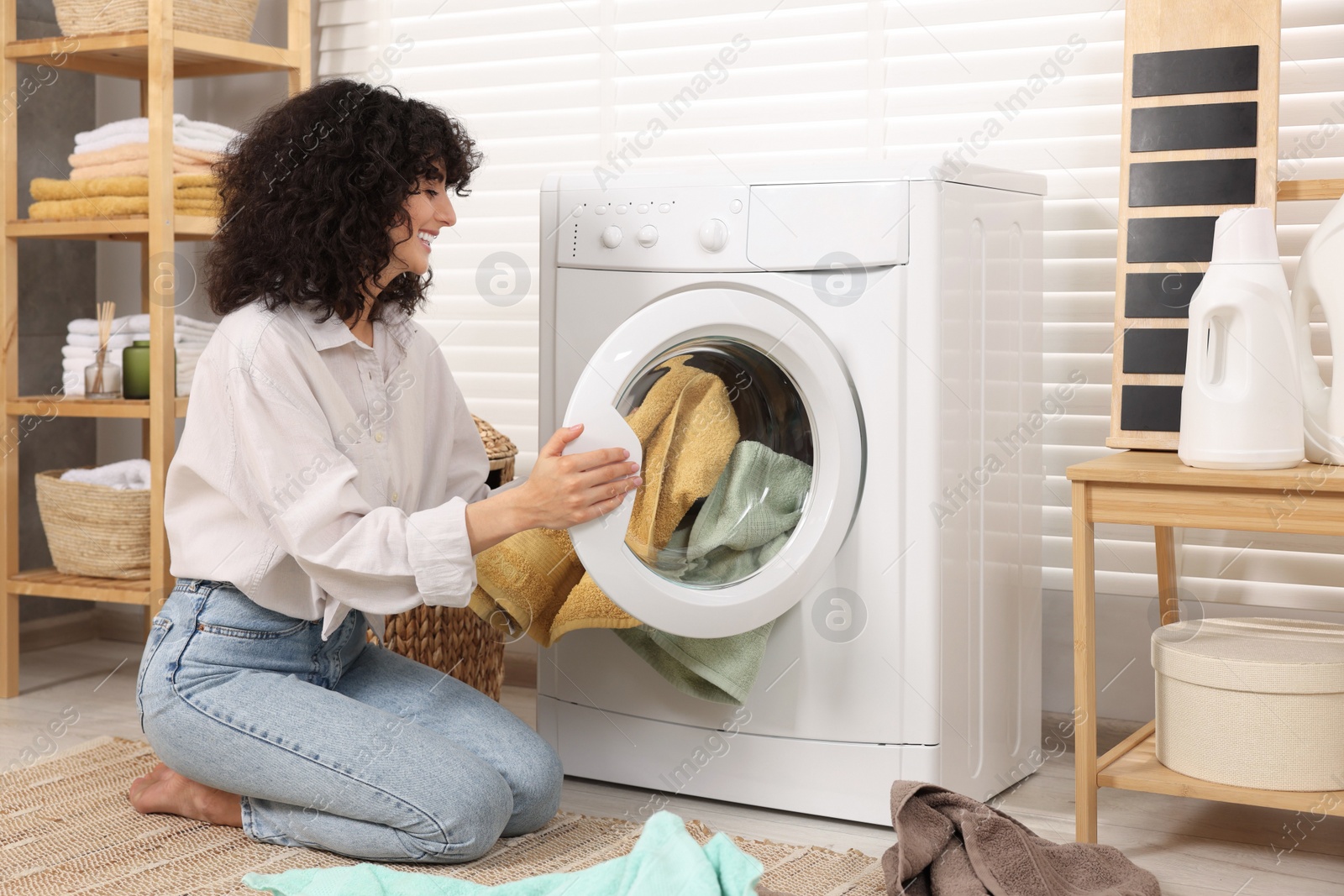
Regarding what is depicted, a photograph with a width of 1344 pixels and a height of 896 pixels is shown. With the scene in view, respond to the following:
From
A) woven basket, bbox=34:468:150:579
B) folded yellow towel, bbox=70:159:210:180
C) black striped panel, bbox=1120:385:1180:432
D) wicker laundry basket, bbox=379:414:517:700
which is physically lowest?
wicker laundry basket, bbox=379:414:517:700

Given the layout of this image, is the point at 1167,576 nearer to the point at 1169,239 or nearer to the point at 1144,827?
the point at 1144,827

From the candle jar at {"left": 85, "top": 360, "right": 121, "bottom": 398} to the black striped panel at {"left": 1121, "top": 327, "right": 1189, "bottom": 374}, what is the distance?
1.87 m

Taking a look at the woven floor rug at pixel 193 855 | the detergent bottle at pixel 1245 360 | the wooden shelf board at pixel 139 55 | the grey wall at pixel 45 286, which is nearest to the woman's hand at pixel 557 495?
the woven floor rug at pixel 193 855

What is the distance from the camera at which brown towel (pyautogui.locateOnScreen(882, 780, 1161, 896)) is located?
1459 mm

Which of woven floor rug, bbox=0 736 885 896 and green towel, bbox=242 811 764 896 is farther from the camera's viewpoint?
woven floor rug, bbox=0 736 885 896

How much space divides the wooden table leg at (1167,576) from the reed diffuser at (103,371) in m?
1.94

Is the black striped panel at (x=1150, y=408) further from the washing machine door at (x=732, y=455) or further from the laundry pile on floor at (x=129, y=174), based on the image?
the laundry pile on floor at (x=129, y=174)

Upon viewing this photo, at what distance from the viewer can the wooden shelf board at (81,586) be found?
94.6 inches

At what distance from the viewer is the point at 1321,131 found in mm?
1963

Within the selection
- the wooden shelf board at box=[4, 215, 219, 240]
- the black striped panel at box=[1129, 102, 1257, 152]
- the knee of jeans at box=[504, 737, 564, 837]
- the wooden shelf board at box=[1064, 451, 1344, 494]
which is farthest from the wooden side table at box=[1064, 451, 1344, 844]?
the wooden shelf board at box=[4, 215, 219, 240]

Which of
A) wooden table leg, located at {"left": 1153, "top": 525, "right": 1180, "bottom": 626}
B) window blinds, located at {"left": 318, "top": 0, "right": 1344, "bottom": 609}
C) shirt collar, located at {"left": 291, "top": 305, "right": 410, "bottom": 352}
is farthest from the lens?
window blinds, located at {"left": 318, "top": 0, "right": 1344, "bottom": 609}

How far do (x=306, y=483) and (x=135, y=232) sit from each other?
111cm

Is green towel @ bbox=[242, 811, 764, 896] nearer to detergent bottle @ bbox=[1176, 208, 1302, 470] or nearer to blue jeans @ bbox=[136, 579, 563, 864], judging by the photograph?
blue jeans @ bbox=[136, 579, 563, 864]

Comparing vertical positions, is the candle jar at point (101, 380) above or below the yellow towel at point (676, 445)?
above
